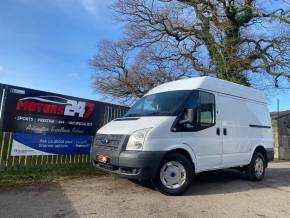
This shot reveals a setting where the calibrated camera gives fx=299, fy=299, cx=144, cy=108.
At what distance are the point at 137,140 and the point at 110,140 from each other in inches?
29.6

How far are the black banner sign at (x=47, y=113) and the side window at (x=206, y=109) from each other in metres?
4.29

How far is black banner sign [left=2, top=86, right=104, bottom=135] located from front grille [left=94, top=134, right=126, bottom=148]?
100 inches

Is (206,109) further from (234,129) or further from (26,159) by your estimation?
(26,159)

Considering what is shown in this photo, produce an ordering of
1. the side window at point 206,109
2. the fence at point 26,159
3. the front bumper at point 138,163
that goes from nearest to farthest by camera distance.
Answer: the front bumper at point 138,163 → the side window at point 206,109 → the fence at point 26,159

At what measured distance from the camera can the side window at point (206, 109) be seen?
6.91m

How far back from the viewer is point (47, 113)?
874 cm

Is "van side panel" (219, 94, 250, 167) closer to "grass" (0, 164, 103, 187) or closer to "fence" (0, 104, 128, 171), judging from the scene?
"grass" (0, 164, 103, 187)

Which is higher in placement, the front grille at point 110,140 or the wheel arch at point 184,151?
the front grille at point 110,140

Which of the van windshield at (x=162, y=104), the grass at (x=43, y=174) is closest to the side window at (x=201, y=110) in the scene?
the van windshield at (x=162, y=104)

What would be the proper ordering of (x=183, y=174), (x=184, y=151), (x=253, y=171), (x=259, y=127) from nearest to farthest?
(x=183, y=174), (x=184, y=151), (x=253, y=171), (x=259, y=127)

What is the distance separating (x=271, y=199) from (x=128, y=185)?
318 centimetres

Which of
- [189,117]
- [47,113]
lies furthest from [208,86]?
[47,113]

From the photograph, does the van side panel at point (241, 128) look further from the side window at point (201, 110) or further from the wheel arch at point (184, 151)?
the wheel arch at point (184, 151)

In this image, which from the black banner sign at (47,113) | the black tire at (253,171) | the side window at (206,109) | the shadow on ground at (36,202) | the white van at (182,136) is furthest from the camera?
the black tire at (253,171)
